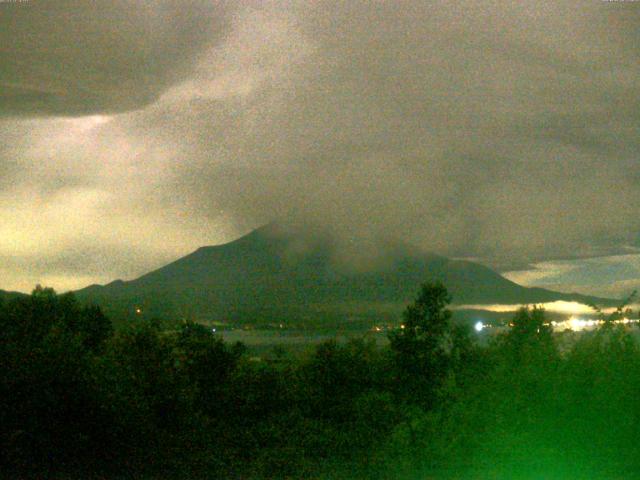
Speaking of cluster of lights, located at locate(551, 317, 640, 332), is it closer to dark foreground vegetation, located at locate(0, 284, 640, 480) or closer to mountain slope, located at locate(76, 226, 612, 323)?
dark foreground vegetation, located at locate(0, 284, 640, 480)

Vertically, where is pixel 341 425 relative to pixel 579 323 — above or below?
below

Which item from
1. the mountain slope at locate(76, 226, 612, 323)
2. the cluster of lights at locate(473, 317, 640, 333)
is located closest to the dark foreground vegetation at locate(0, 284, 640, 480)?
the cluster of lights at locate(473, 317, 640, 333)

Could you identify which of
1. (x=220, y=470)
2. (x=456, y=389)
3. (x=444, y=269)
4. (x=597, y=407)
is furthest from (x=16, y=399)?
(x=444, y=269)

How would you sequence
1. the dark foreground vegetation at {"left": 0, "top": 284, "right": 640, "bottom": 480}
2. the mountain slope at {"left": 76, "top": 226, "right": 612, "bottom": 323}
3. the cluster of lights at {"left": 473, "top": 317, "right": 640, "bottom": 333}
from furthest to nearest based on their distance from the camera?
the mountain slope at {"left": 76, "top": 226, "right": 612, "bottom": 323} → the cluster of lights at {"left": 473, "top": 317, "right": 640, "bottom": 333} → the dark foreground vegetation at {"left": 0, "top": 284, "right": 640, "bottom": 480}

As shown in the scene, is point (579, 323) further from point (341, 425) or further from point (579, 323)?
point (341, 425)

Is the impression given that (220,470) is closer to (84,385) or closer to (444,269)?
(84,385)

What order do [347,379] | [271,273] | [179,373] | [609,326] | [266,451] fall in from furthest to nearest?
[271,273] → [347,379] → [179,373] → [266,451] → [609,326]

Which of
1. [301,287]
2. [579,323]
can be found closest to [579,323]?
[579,323]
